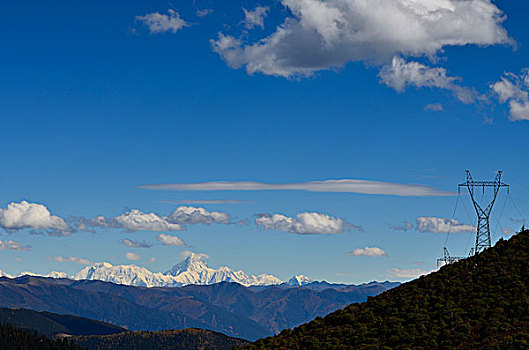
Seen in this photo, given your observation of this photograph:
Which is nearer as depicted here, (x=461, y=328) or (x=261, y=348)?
(x=461, y=328)

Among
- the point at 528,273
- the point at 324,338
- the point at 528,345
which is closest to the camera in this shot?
the point at 528,345

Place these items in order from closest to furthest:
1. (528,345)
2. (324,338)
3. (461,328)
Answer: (528,345) → (461,328) → (324,338)

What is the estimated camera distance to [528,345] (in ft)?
331

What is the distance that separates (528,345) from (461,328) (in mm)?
15170

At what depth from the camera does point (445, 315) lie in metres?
121

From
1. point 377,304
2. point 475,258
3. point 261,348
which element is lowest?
point 261,348

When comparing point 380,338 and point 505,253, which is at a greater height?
point 505,253

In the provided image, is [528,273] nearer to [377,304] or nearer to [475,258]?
[475,258]

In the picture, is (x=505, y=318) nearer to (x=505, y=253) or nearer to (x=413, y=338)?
(x=413, y=338)

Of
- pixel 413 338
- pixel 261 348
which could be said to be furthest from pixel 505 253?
pixel 261 348

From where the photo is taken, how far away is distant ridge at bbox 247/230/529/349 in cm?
11225

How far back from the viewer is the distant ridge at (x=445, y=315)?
112250 millimetres

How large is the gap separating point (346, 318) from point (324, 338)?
9240 mm

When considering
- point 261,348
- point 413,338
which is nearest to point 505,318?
point 413,338
